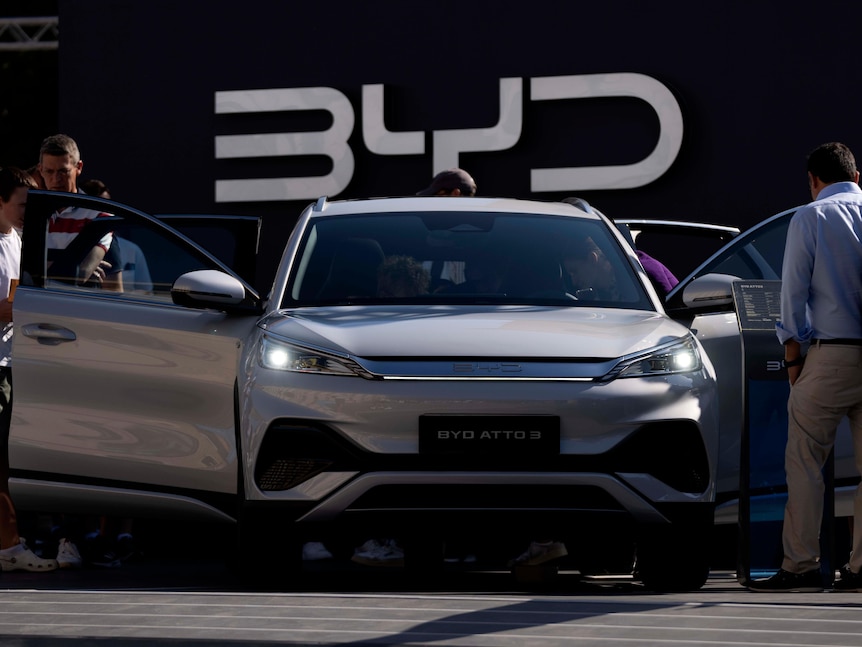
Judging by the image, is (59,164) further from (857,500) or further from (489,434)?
(857,500)

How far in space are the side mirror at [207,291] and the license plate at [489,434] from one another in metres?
1.30

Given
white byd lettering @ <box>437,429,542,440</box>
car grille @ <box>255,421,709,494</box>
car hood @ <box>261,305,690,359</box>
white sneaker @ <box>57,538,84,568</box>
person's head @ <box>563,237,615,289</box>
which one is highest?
person's head @ <box>563,237,615,289</box>

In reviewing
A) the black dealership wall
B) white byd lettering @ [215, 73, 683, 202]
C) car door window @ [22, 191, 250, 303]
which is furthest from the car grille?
white byd lettering @ [215, 73, 683, 202]

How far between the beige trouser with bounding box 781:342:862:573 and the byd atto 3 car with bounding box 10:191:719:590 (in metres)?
0.43

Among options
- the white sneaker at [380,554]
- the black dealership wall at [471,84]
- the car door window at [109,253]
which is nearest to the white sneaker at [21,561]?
the car door window at [109,253]

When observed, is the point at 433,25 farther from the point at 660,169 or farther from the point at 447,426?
the point at 447,426

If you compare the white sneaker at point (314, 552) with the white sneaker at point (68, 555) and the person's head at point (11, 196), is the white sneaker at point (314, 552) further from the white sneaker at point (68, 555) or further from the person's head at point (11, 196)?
the person's head at point (11, 196)

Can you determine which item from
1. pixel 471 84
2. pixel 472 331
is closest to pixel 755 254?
pixel 472 331

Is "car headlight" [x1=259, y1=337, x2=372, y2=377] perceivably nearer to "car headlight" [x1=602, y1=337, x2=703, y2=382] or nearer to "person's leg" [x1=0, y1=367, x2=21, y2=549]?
"car headlight" [x1=602, y1=337, x2=703, y2=382]

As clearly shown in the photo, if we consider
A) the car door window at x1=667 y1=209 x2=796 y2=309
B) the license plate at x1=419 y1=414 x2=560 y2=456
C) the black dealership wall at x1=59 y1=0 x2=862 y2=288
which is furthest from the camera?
the black dealership wall at x1=59 y1=0 x2=862 y2=288

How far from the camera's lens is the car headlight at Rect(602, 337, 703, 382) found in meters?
6.23

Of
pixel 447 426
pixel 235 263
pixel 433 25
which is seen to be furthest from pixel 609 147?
pixel 447 426

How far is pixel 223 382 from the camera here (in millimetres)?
7031

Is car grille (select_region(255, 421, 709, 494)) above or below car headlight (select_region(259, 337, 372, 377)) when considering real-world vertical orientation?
below
